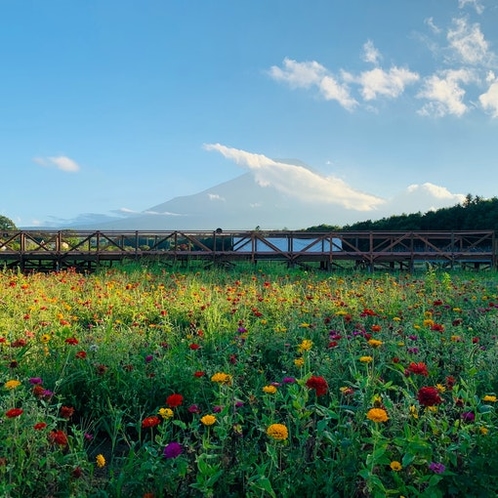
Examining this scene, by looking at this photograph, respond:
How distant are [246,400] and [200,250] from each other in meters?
12.9

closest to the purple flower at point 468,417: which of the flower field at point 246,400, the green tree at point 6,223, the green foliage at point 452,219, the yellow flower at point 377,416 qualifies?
the flower field at point 246,400

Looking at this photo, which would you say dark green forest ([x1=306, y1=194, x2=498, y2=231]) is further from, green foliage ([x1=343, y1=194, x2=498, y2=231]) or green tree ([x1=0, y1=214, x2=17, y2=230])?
green tree ([x1=0, y1=214, x2=17, y2=230])

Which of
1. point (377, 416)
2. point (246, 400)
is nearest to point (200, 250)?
point (246, 400)

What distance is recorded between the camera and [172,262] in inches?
582

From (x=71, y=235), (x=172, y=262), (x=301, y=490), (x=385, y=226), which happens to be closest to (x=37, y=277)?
(x=172, y=262)

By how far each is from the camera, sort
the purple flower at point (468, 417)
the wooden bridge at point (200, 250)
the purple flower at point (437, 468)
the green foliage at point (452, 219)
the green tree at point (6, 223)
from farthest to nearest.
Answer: the green tree at point (6, 223) < the green foliage at point (452, 219) < the wooden bridge at point (200, 250) < the purple flower at point (468, 417) < the purple flower at point (437, 468)

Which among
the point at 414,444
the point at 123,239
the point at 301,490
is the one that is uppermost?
the point at 123,239

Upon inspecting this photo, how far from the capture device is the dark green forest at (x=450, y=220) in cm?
3022

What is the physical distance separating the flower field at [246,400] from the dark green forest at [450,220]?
83.9ft

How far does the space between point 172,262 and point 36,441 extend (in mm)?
12766

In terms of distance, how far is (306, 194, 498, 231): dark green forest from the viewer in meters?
30.2

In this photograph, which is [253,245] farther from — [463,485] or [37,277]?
[463,485]

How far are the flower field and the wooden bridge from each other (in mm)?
8019

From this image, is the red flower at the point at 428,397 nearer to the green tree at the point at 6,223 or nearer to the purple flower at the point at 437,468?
the purple flower at the point at 437,468
